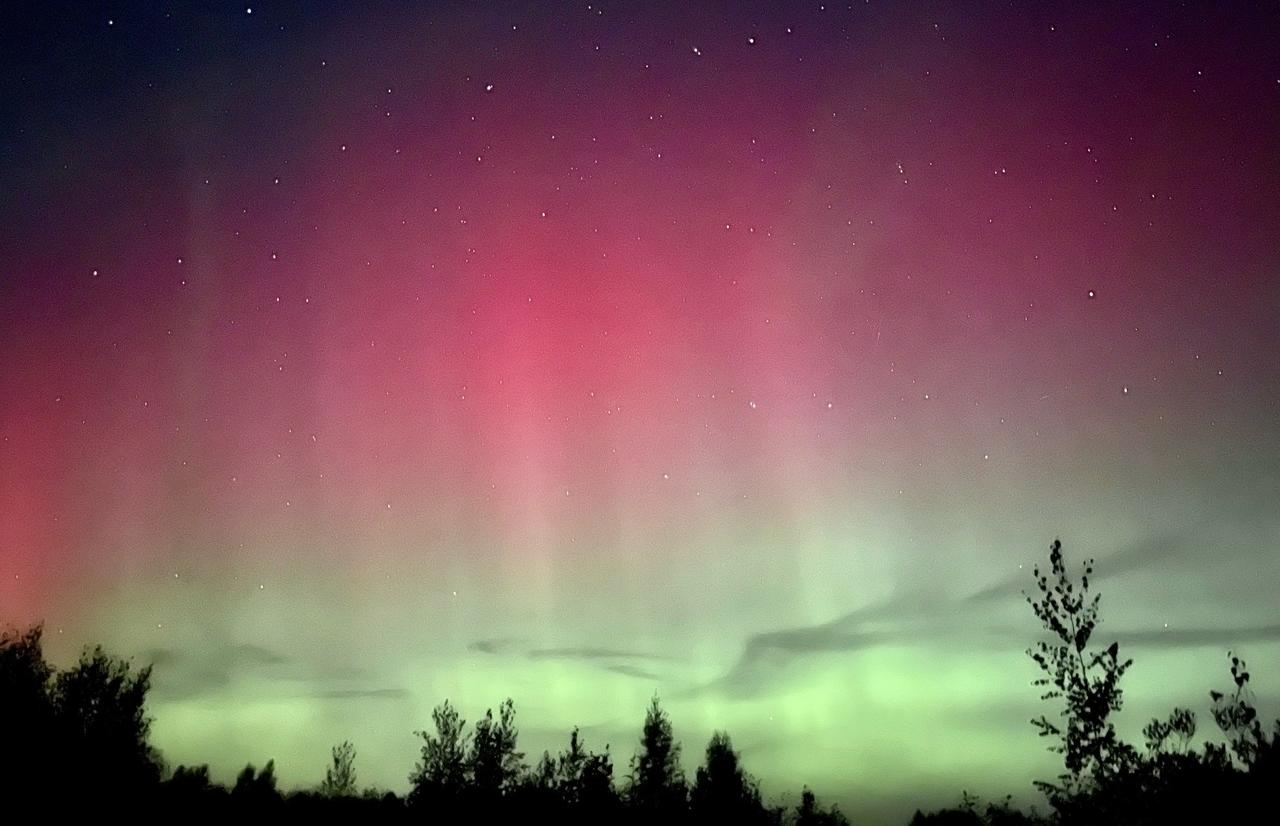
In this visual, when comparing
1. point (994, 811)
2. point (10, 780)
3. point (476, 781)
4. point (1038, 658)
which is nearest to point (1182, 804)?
point (1038, 658)

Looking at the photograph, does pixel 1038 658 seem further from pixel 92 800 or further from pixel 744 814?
pixel 744 814

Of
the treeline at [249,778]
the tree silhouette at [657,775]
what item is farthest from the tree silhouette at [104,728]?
the tree silhouette at [657,775]

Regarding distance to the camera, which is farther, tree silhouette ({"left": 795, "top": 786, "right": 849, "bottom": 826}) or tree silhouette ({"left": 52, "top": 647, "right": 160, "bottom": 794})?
tree silhouette ({"left": 795, "top": 786, "right": 849, "bottom": 826})

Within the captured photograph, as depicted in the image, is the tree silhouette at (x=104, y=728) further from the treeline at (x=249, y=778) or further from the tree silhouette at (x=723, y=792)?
the tree silhouette at (x=723, y=792)

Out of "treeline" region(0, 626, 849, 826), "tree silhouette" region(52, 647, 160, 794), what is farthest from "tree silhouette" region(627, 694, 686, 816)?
"tree silhouette" region(52, 647, 160, 794)

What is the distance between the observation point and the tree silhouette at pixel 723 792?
55.0 m

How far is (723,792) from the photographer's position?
192ft

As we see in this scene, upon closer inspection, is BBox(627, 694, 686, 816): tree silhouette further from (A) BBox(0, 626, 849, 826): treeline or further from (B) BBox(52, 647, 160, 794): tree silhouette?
(B) BBox(52, 647, 160, 794): tree silhouette

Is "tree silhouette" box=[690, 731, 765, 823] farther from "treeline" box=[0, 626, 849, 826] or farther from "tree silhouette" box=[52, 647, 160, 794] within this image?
"tree silhouette" box=[52, 647, 160, 794]

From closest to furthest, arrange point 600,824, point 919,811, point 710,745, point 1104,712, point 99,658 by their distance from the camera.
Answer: point 1104,712, point 600,824, point 99,658, point 710,745, point 919,811

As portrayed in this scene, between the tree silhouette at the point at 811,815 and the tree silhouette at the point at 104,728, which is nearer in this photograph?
the tree silhouette at the point at 104,728

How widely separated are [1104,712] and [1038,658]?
1.41 meters

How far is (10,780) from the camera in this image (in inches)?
1113

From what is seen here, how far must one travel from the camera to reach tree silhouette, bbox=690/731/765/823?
181 feet
